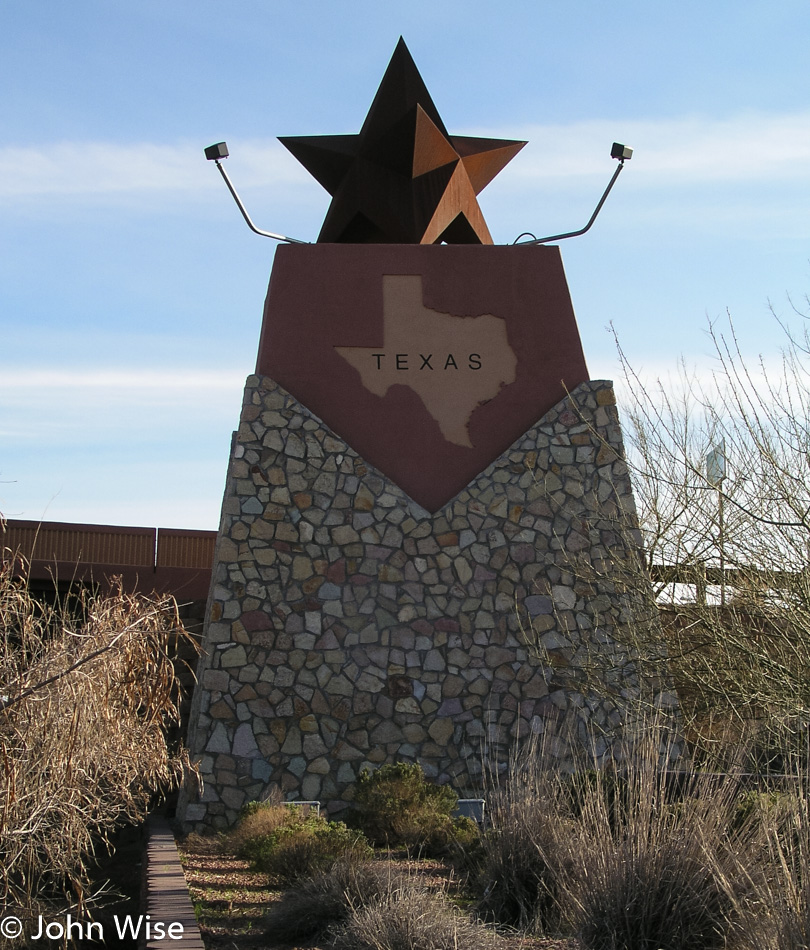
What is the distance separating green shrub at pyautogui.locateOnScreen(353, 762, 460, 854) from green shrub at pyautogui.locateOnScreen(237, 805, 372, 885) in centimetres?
83

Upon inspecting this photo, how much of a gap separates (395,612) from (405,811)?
2.97 meters

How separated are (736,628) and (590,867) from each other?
378cm

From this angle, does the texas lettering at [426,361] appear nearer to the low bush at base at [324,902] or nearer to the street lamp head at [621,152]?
the street lamp head at [621,152]

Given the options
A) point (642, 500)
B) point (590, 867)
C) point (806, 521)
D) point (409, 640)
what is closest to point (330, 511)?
point (409, 640)

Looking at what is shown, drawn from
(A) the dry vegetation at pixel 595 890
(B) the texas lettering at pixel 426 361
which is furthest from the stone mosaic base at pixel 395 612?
(A) the dry vegetation at pixel 595 890

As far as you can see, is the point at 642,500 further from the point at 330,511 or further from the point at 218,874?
the point at 218,874

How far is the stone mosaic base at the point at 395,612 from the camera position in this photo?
40.8 feet

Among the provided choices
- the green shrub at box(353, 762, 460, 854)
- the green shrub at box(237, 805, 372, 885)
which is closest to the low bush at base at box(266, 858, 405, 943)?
the green shrub at box(237, 805, 372, 885)

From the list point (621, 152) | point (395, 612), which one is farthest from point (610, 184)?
point (395, 612)

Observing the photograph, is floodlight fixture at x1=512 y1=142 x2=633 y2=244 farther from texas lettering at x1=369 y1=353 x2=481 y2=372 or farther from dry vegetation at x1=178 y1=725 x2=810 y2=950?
dry vegetation at x1=178 y1=725 x2=810 y2=950

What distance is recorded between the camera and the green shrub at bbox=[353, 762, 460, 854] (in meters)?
10.4

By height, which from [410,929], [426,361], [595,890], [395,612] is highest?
[426,361]

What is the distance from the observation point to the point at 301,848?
358 inches

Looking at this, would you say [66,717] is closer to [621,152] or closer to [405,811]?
[405,811]
